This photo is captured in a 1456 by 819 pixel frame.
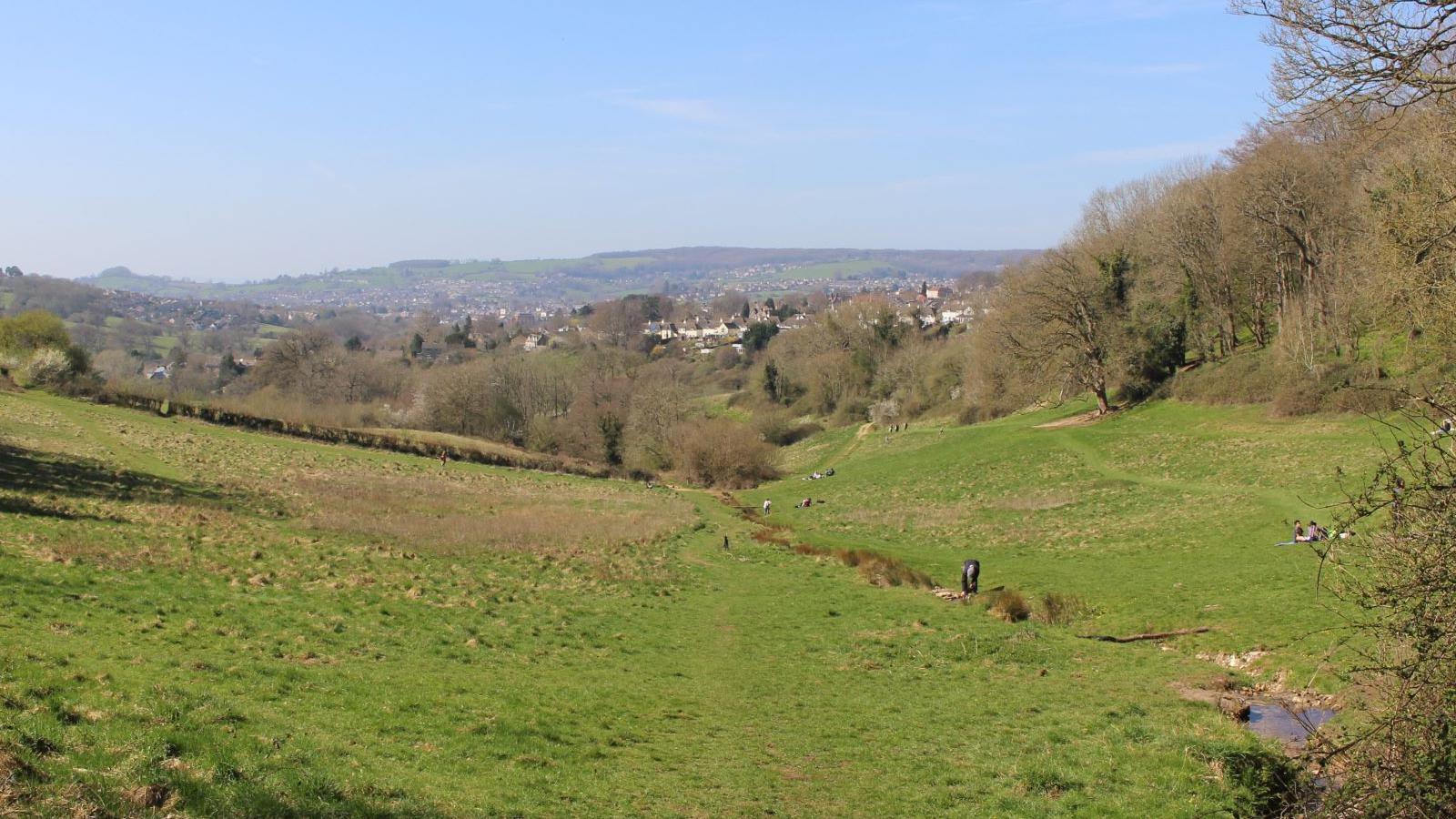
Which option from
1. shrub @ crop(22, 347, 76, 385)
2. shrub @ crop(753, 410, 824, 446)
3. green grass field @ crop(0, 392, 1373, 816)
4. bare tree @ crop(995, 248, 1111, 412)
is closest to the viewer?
green grass field @ crop(0, 392, 1373, 816)

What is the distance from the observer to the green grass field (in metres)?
10.9

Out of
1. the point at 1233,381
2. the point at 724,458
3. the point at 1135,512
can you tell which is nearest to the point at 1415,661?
the point at 1135,512

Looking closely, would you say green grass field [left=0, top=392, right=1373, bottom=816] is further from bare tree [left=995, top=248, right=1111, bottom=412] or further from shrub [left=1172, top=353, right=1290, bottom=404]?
bare tree [left=995, top=248, right=1111, bottom=412]

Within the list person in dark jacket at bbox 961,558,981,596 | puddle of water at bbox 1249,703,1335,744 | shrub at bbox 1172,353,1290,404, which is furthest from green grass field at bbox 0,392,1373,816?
shrub at bbox 1172,353,1290,404

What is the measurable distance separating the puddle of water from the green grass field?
0.61m

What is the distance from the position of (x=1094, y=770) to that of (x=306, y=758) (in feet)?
32.3

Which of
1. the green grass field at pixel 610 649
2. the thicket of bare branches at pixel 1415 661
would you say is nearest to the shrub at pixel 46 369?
the green grass field at pixel 610 649

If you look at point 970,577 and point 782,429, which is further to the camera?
point 782,429

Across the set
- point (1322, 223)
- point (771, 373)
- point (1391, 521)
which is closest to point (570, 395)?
point (771, 373)

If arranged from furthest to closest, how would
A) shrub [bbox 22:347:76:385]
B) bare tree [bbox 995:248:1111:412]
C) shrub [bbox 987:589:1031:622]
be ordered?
shrub [bbox 22:347:76:385] < bare tree [bbox 995:248:1111:412] < shrub [bbox 987:589:1031:622]

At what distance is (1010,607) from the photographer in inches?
995

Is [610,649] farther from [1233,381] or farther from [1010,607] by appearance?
[1233,381]

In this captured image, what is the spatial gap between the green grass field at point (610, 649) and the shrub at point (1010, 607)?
2.35 feet

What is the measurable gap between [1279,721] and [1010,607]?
10.5 m
